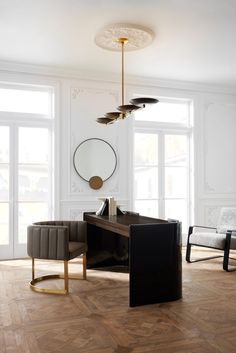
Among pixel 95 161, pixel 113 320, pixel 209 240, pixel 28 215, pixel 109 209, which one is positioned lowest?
pixel 113 320

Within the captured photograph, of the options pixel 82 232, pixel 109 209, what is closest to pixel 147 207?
pixel 109 209

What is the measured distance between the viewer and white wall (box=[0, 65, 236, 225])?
20.2 ft

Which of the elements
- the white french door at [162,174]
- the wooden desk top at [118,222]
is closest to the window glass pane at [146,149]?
the white french door at [162,174]

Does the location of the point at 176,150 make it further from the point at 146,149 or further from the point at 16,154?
the point at 16,154

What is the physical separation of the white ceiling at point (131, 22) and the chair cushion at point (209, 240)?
8.60 feet

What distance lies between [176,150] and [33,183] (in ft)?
9.00

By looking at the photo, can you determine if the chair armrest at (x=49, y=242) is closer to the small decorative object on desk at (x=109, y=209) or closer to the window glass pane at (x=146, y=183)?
the small decorative object on desk at (x=109, y=209)

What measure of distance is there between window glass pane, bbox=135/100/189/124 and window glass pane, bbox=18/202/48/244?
7.71 ft

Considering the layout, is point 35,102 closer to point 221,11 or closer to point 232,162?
point 221,11

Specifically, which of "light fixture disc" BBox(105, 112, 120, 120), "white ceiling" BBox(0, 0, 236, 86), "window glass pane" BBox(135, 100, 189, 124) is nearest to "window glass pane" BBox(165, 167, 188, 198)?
"window glass pane" BBox(135, 100, 189, 124)

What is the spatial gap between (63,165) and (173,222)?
288cm

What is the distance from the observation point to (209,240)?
5.19 m

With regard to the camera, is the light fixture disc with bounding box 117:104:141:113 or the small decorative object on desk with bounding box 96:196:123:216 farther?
the small decorative object on desk with bounding box 96:196:123:216

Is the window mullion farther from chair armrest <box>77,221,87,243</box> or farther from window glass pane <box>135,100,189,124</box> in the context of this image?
chair armrest <box>77,221,87,243</box>
